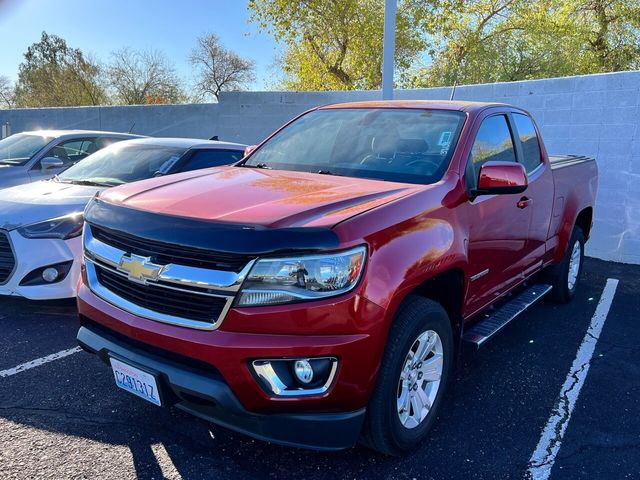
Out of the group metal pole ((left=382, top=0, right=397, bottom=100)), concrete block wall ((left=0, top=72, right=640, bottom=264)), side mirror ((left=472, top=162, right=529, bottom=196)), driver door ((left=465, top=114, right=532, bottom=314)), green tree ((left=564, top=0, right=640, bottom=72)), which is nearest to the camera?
side mirror ((left=472, top=162, right=529, bottom=196))

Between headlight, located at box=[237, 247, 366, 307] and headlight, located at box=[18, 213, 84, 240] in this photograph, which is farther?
headlight, located at box=[18, 213, 84, 240]

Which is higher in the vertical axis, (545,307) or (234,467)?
(234,467)

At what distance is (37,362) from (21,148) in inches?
181

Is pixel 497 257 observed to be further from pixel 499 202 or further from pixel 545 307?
pixel 545 307

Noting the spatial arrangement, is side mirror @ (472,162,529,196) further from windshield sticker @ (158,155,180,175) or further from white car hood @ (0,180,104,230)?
windshield sticker @ (158,155,180,175)

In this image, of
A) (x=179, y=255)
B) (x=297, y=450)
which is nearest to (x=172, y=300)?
(x=179, y=255)

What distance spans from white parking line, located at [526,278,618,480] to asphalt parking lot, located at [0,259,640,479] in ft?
0.11

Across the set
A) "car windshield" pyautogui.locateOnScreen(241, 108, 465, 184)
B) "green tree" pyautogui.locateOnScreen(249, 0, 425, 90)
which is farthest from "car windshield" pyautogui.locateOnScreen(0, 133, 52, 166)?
"green tree" pyautogui.locateOnScreen(249, 0, 425, 90)

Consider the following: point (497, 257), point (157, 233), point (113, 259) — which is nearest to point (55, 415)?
point (113, 259)

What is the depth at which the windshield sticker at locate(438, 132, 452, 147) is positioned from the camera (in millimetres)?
3285

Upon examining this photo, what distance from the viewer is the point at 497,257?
347 centimetres

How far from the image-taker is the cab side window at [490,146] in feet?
10.6

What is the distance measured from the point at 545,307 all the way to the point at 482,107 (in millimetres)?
2591

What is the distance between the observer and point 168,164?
18.1 feet
